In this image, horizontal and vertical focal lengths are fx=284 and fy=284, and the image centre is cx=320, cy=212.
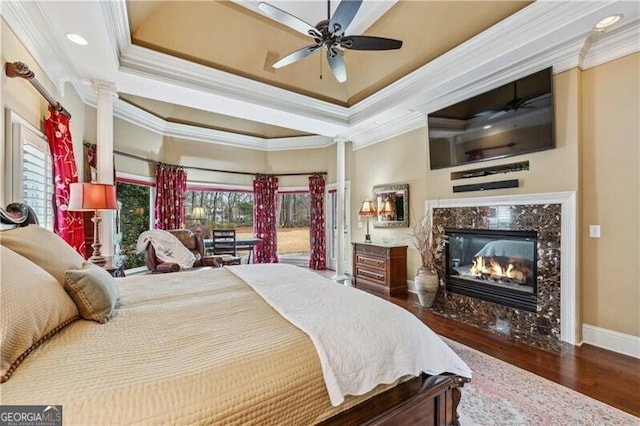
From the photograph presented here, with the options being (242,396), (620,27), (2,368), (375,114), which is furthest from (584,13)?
(2,368)

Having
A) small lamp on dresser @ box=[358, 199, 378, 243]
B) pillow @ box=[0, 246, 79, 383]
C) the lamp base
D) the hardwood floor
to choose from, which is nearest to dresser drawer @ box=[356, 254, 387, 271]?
small lamp on dresser @ box=[358, 199, 378, 243]

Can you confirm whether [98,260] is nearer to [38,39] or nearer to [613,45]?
[38,39]

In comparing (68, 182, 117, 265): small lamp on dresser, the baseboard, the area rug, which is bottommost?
the area rug

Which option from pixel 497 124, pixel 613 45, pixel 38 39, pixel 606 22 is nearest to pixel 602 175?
pixel 497 124

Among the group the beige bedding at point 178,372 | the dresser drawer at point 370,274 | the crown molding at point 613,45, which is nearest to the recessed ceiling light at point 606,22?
the crown molding at point 613,45

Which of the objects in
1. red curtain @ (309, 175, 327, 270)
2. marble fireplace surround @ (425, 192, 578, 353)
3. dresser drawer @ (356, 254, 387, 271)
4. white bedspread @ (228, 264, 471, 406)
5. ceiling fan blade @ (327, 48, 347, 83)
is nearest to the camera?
white bedspread @ (228, 264, 471, 406)

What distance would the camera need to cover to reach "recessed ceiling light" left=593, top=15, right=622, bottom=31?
2393 millimetres

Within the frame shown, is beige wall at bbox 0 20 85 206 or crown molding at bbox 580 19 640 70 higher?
crown molding at bbox 580 19 640 70

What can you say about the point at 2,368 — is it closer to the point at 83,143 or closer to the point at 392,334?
the point at 392,334

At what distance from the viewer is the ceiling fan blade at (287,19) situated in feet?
7.70

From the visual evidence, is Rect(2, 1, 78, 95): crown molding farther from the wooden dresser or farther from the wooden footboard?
the wooden dresser

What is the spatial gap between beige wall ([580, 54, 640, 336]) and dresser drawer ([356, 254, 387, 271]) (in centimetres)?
242

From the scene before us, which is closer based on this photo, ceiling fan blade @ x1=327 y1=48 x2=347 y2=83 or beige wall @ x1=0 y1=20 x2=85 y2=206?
beige wall @ x1=0 y1=20 x2=85 y2=206

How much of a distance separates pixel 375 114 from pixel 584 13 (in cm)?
250
